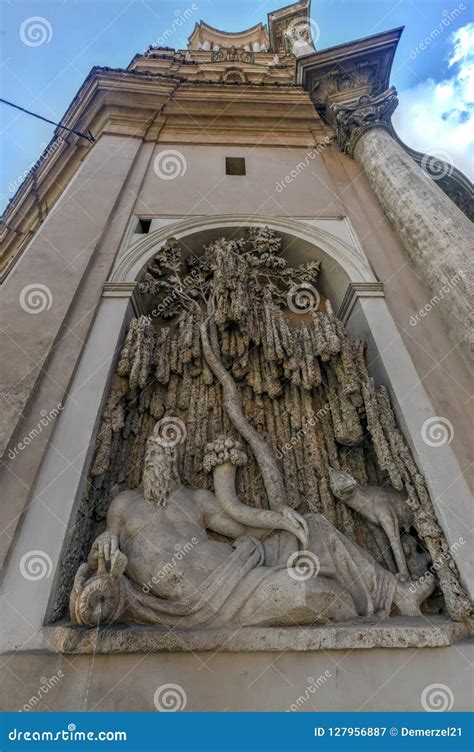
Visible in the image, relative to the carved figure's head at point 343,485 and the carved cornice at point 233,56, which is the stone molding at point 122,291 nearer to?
the carved figure's head at point 343,485

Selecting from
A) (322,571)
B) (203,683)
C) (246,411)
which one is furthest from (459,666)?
(246,411)

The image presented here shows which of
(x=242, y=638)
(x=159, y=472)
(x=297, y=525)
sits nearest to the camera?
(x=242, y=638)

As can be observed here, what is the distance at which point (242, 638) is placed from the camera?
95.7 inches

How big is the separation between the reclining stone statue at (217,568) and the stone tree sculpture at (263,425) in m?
0.04

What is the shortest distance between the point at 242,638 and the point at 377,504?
65.4 inches

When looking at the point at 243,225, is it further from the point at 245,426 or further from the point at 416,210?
the point at 245,426

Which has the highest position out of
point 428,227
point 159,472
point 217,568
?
point 428,227

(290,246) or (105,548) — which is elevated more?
(290,246)

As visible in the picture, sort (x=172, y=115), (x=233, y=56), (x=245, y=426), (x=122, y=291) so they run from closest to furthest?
(x=245, y=426), (x=122, y=291), (x=172, y=115), (x=233, y=56)

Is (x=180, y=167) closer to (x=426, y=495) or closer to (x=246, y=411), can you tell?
(x=246, y=411)

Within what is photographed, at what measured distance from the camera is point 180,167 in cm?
717

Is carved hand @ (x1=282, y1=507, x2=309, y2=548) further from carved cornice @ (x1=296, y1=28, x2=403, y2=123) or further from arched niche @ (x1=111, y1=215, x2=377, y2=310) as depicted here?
carved cornice @ (x1=296, y1=28, x2=403, y2=123)

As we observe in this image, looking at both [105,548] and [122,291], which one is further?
[122,291]

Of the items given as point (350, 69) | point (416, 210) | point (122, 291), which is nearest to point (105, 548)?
point (122, 291)
